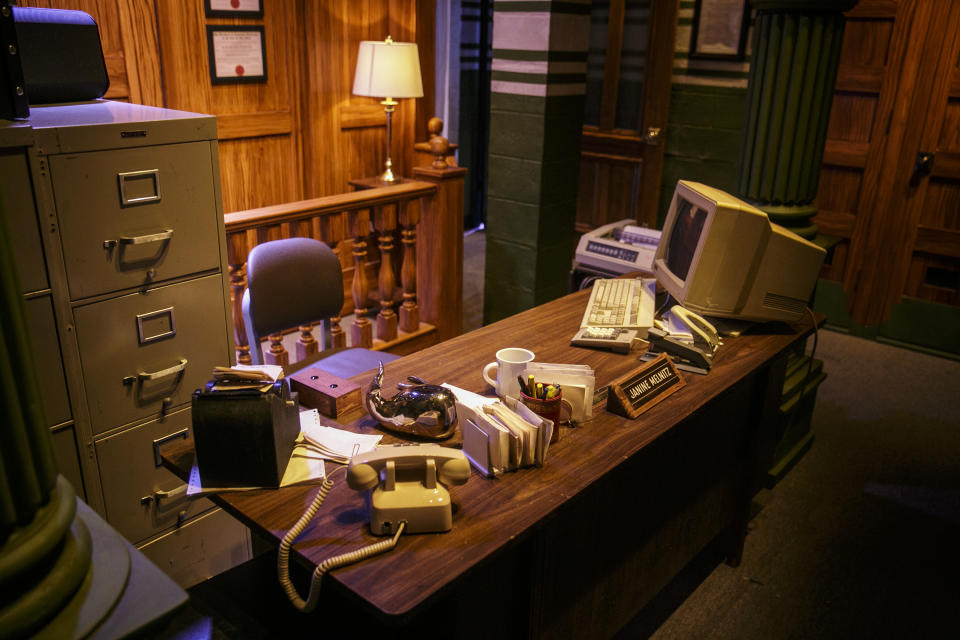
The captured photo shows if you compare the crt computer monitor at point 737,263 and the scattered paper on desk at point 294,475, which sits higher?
the crt computer monitor at point 737,263

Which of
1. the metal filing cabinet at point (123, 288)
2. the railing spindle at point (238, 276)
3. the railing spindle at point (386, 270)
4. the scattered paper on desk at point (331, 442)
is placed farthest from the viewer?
the railing spindle at point (386, 270)

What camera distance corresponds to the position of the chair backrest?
251cm

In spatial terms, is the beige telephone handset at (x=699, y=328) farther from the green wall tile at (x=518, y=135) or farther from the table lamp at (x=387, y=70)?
the table lamp at (x=387, y=70)

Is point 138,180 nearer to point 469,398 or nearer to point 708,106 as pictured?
point 469,398

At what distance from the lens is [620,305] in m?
2.41

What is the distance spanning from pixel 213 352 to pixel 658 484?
4.63ft

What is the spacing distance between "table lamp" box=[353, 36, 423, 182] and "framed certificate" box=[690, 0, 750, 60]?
1884mm

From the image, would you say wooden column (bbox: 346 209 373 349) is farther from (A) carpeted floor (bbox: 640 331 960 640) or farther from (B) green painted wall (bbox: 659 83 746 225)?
(B) green painted wall (bbox: 659 83 746 225)

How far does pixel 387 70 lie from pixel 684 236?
7.96ft

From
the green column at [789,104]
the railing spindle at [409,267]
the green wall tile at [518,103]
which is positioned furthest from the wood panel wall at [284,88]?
the green column at [789,104]

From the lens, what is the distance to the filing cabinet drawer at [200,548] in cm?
235

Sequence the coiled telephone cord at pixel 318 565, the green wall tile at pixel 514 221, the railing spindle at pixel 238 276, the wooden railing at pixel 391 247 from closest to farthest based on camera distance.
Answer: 1. the coiled telephone cord at pixel 318 565
2. the railing spindle at pixel 238 276
3. the wooden railing at pixel 391 247
4. the green wall tile at pixel 514 221

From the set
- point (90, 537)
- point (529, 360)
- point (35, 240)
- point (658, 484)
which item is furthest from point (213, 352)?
point (90, 537)

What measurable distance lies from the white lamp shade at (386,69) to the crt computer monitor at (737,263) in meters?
2.29
